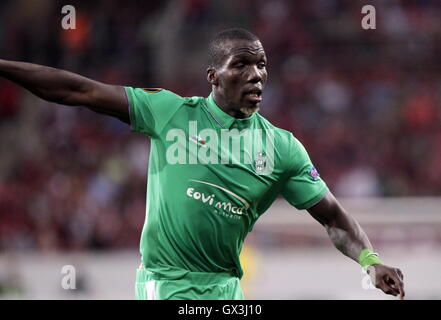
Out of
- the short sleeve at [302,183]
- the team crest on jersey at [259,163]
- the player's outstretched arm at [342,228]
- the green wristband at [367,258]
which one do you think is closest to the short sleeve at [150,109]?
the team crest on jersey at [259,163]

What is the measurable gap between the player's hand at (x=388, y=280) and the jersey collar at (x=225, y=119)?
110cm

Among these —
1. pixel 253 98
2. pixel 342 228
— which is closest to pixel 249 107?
pixel 253 98

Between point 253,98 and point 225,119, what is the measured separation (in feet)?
0.73

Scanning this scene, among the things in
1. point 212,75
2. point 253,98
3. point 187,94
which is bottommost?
point 253,98

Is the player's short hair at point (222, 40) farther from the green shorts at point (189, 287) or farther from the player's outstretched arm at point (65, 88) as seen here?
the green shorts at point (189, 287)

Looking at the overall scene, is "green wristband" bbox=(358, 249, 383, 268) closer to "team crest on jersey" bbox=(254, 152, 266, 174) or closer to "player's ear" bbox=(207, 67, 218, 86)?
"team crest on jersey" bbox=(254, 152, 266, 174)

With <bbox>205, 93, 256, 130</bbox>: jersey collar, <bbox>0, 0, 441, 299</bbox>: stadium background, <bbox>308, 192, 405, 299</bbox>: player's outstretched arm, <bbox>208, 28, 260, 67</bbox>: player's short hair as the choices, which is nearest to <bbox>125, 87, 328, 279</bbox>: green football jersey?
<bbox>205, 93, 256, 130</bbox>: jersey collar

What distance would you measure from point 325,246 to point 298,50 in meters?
6.06

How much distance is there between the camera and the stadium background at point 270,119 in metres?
11.5

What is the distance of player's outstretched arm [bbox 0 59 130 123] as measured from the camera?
4699 mm

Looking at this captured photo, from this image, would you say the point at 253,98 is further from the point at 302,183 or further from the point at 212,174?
the point at 302,183

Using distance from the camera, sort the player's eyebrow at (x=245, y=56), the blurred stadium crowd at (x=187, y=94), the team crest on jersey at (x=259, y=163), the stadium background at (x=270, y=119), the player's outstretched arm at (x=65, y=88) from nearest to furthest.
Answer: the player's outstretched arm at (x=65, y=88) → the player's eyebrow at (x=245, y=56) → the team crest on jersey at (x=259, y=163) → the stadium background at (x=270, y=119) → the blurred stadium crowd at (x=187, y=94)

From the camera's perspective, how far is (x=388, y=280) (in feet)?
15.9
